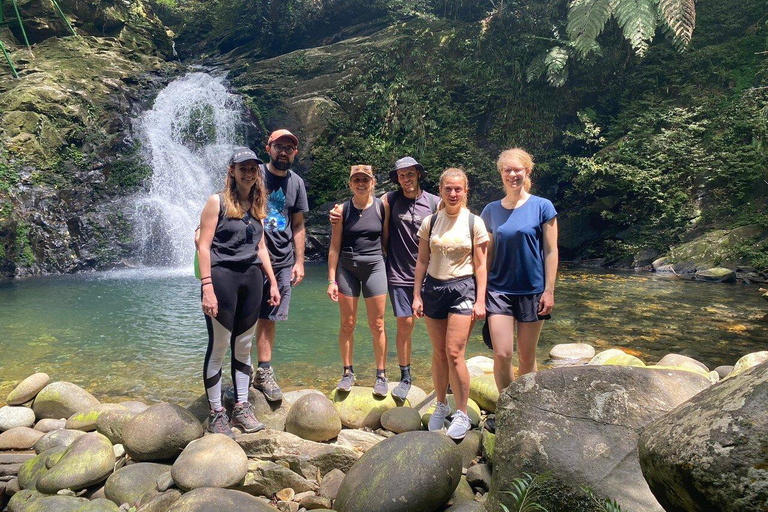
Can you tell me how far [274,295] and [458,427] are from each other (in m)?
1.63

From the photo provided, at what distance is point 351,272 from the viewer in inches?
159

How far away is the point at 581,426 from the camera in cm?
242

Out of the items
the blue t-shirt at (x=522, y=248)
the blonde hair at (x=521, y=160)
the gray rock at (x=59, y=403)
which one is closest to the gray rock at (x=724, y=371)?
the blue t-shirt at (x=522, y=248)

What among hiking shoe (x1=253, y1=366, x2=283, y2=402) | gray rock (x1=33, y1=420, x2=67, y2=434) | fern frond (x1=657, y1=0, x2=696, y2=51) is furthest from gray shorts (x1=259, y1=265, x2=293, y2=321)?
fern frond (x1=657, y1=0, x2=696, y2=51)

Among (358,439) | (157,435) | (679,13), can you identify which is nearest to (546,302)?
(358,439)

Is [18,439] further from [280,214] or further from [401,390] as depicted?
[401,390]

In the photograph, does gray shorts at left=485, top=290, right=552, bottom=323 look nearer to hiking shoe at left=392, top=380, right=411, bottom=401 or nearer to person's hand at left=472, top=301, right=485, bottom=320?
person's hand at left=472, top=301, right=485, bottom=320

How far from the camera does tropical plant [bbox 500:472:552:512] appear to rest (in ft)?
7.22

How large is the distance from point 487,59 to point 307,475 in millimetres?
20433

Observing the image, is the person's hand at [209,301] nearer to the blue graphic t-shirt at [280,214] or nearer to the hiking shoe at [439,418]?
the blue graphic t-shirt at [280,214]

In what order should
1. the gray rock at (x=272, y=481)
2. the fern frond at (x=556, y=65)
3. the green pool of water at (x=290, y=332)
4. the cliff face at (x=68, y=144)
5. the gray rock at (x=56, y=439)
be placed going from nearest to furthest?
the gray rock at (x=272, y=481), the gray rock at (x=56, y=439), the green pool of water at (x=290, y=332), the cliff face at (x=68, y=144), the fern frond at (x=556, y=65)

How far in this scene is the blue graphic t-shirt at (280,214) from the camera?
3.88m

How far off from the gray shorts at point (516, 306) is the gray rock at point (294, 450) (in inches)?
51.6

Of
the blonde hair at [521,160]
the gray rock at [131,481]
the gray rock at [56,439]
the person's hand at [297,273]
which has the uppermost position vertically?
the blonde hair at [521,160]
